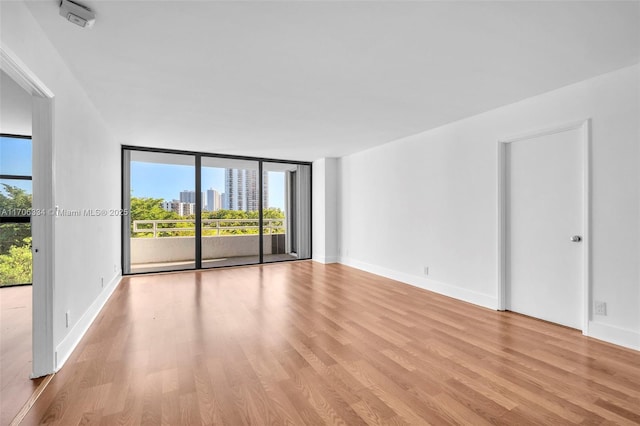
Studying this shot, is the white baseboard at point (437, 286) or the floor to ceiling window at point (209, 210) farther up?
the floor to ceiling window at point (209, 210)

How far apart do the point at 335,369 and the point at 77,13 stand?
2.89 m

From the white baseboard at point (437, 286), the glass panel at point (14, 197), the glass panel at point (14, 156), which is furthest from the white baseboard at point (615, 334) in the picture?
the glass panel at point (14, 156)

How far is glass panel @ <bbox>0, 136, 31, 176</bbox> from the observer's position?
458 centimetres

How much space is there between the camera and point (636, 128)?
8.52ft

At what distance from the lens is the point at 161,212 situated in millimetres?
6488

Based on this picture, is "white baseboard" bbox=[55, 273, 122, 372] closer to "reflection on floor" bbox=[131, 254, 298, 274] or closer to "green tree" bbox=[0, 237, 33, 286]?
"green tree" bbox=[0, 237, 33, 286]

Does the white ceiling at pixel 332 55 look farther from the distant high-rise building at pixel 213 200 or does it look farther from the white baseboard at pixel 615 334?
the distant high-rise building at pixel 213 200

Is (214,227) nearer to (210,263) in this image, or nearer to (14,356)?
(210,263)

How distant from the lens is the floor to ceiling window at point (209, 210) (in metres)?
5.95

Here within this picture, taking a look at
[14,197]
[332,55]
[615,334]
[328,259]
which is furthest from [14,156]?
[615,334]

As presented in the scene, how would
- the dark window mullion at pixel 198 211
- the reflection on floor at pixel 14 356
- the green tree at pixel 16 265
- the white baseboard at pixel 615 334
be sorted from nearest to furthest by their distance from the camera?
the reflection on floor at pixel 14 356, the white baseboard at pixel 615 334, the green tree at pixel 16 265, the dark window mullion at pixel 198 211

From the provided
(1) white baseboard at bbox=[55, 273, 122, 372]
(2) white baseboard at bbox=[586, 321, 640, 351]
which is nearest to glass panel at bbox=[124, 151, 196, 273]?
(1) white baseboard at bbox=[55, 273, 122, 372]

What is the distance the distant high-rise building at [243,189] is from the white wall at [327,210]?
129 centimetres

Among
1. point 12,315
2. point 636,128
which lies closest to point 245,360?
point 12,315
